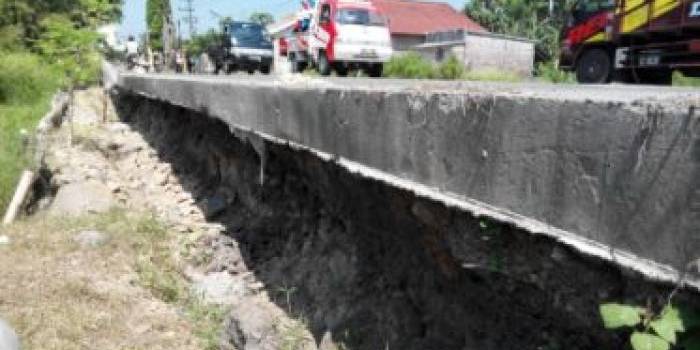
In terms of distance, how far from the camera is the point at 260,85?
4.90 m

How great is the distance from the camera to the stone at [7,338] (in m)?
4.62

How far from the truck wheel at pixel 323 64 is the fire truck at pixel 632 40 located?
7.14 m

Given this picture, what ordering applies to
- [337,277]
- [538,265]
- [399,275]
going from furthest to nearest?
[337,277], [399,275], [538,265]

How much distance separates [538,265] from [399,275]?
1507mm

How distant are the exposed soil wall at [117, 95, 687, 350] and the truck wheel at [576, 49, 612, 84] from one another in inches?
395

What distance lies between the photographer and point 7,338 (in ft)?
15.5

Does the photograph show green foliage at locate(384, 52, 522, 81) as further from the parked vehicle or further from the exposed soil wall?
the exposed soil wall

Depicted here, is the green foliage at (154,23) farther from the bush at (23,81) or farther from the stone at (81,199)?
the stone at (81,199)

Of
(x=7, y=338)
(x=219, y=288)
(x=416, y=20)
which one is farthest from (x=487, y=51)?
(x=7, y=338)

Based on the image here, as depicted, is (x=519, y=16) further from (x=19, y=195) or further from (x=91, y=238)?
(x=91, y=238)

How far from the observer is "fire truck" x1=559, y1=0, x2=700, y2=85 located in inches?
484

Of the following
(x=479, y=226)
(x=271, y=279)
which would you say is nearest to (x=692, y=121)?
(x=479, y=226)

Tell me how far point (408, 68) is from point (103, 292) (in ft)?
40.6

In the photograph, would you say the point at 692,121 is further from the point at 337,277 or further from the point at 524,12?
the point at 524,12
